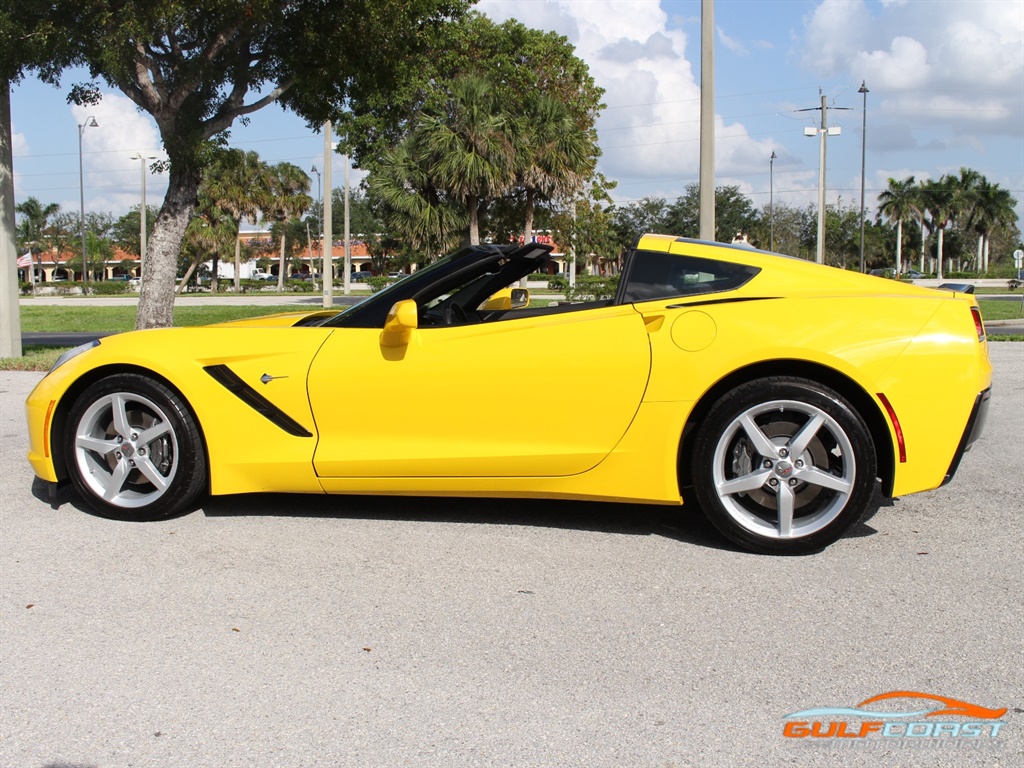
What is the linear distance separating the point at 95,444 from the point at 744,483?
307 cm

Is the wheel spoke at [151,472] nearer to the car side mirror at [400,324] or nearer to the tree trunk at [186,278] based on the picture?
the car side mirror at [400,324]

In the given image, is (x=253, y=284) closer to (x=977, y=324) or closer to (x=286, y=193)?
(x=286, y=193)


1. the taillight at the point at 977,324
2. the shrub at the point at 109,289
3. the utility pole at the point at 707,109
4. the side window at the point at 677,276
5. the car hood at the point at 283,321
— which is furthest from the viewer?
the shrub at the point at 109,289

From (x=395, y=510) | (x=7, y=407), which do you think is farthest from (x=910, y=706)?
→ (x=7, y=407)

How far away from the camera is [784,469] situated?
3980 mm

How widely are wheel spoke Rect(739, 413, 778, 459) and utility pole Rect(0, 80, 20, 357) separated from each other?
Result: 37.8 feet

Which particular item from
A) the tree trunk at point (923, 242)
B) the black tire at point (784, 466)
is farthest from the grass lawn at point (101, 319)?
the tree trunk at point (923, 242)

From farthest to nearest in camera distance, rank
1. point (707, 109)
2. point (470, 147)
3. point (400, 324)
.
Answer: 1. point (470, 147)
2. point (707, 109)
3. point (400, 324)

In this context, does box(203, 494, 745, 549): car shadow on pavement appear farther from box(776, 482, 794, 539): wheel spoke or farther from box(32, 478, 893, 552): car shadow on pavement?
box(776, 482, 794, 539): wheel spoke

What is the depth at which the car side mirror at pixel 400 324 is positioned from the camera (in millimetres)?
4148

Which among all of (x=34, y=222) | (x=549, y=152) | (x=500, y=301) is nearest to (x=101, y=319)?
(x=549, y=152)

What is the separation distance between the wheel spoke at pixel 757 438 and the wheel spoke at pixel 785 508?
142 millimetres

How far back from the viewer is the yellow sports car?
396 cm

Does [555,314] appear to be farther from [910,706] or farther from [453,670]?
[910,706]
